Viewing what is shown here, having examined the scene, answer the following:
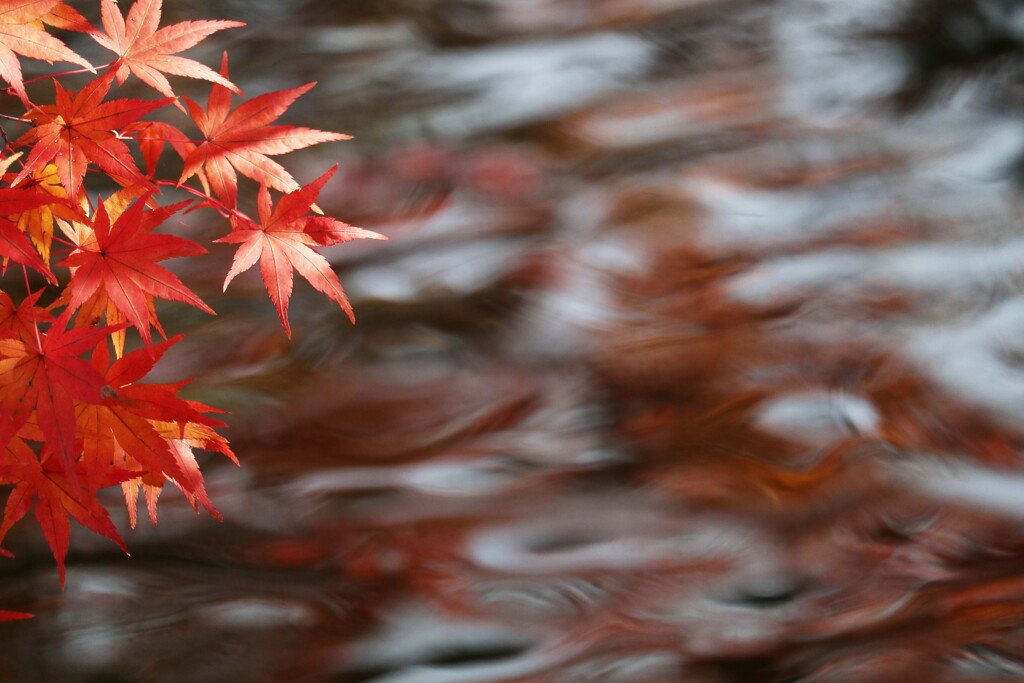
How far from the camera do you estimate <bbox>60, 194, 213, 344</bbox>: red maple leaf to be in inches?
35.0

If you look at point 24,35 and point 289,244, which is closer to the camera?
point 24,35

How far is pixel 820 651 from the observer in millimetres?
1493

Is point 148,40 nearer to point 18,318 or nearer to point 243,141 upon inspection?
point 243,141

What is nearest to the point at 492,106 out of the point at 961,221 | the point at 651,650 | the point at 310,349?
the point at 310,349

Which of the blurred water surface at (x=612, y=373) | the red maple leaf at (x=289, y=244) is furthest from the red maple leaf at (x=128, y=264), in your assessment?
the blurred water surface at (x=612, y=373)

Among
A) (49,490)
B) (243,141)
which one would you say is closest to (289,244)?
(243,141)

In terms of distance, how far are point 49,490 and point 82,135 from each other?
0.39 m

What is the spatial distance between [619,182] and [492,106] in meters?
0.38

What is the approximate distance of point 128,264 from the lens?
2.96 feet

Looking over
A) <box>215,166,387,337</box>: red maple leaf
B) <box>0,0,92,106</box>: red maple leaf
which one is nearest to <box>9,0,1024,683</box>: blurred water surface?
<box>215,166,387,337</box>: red maple leaf

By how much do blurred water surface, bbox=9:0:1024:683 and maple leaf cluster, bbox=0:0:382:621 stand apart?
684 millimetres

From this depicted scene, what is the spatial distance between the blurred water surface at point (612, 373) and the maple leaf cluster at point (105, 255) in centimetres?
68

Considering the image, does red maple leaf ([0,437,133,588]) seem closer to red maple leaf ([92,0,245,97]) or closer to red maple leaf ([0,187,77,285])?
red maple leaf ([0,187,77,285])

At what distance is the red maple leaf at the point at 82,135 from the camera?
913 mm
